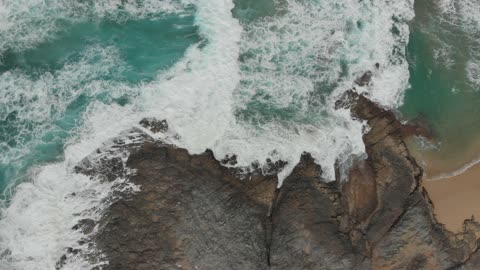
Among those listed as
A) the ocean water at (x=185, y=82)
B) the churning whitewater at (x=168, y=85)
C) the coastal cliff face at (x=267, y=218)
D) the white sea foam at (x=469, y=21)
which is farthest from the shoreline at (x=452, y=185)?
the white sea foam at (x=469, y=21)

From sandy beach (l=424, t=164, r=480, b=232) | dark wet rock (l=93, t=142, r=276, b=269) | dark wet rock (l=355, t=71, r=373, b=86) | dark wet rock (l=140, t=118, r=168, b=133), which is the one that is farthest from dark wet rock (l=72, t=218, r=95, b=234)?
sandy beach (l=424, t=164, r=480, b=232)

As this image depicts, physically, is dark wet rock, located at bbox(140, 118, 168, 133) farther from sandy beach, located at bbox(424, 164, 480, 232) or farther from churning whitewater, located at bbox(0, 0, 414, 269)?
sandy beach, located at bbox(424, 164, 480, 232)

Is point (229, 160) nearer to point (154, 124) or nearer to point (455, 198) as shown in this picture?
point (154, 124)

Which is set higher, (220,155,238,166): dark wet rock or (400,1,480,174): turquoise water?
(400,1,480,174): turquoise water

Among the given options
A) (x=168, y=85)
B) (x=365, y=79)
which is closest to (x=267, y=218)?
(x=168, y=85)

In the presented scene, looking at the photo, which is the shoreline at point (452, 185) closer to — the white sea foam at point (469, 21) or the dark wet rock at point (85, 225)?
the white sea foam at point (469, 21)

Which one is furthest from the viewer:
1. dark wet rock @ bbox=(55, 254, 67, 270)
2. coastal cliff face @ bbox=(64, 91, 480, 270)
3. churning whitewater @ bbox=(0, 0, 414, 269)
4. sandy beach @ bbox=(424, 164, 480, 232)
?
sandy beach @ bbox=(424, 164, 480, 232)
